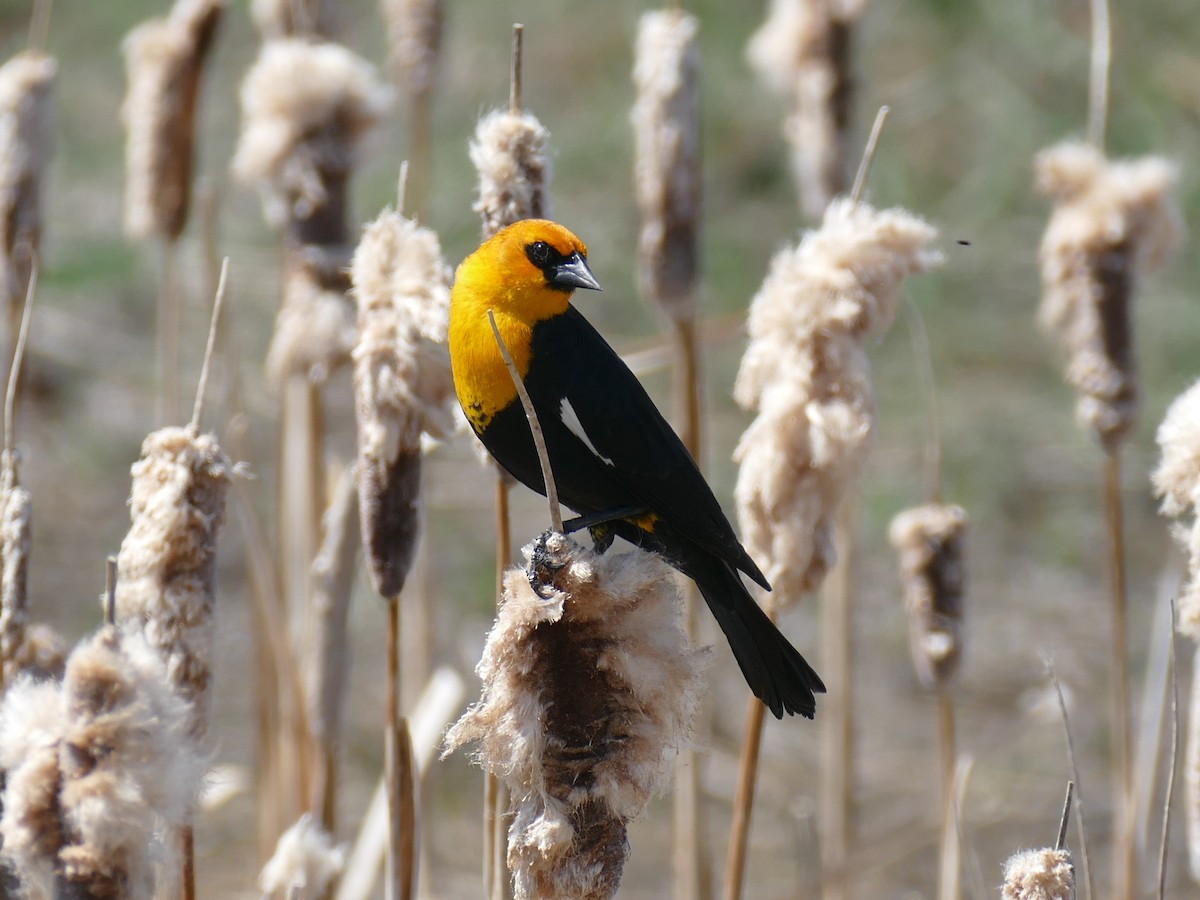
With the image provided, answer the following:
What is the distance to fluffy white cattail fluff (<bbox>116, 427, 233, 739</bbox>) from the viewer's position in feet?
4.91

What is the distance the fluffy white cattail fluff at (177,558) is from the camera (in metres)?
1.50

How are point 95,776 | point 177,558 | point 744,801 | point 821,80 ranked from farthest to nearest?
point 821,80
point 744,801
point 177,558
point 95,776

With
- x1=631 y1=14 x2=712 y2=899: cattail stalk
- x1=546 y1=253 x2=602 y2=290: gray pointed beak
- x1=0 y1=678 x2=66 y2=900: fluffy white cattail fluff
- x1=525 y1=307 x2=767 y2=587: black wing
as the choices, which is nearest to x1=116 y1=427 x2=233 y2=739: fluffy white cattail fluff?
x1=0 y1=678 x2=66 y2=900: fluffy white cattail fluff

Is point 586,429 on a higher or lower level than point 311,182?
lower

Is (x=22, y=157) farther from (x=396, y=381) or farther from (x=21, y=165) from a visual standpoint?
(x=396, y=381)

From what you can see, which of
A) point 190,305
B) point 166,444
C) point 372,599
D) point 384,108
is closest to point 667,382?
point 372,599

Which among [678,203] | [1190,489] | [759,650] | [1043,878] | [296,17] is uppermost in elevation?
[296,17]

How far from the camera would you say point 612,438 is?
72.5 inches

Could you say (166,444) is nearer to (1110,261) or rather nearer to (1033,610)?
(1110,261)

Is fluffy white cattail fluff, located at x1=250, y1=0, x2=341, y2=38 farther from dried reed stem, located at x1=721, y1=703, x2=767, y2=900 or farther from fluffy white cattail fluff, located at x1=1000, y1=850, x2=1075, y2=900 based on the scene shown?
fluffy white cattail fluff, located at x1=1000, y1=850, x2=1075, y2=900

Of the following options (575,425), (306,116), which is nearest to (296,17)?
(306,116)

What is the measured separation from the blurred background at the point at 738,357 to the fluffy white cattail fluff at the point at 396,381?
3.15ft

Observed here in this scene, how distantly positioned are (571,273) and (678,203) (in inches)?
16.2

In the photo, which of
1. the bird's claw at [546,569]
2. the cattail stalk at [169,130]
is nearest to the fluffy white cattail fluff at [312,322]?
the cattail stalk at [169,130]
